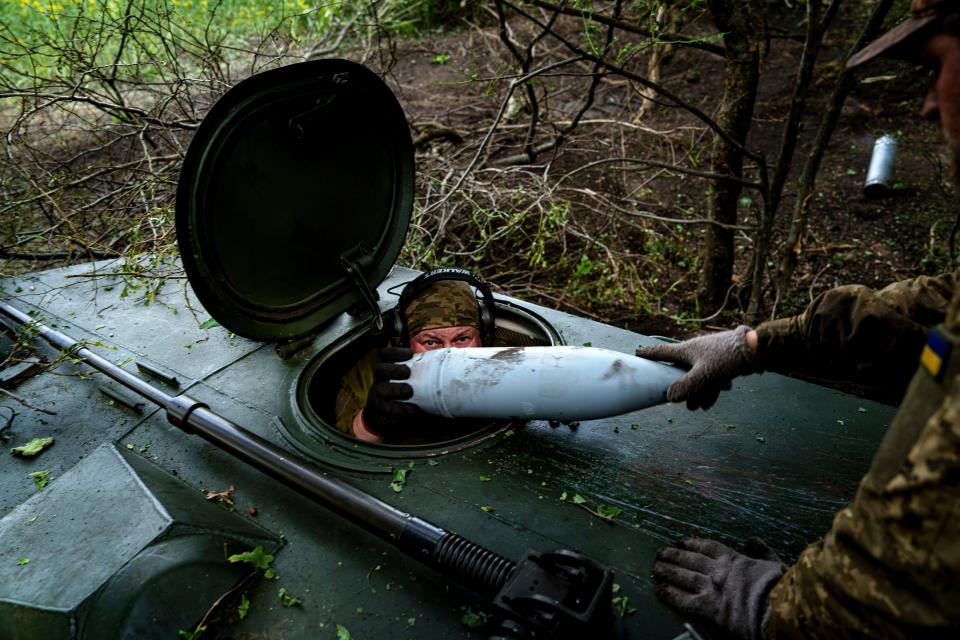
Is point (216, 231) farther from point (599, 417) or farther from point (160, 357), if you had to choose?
point (599, 417)

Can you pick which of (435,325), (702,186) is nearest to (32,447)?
(435,325)

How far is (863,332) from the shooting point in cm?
175

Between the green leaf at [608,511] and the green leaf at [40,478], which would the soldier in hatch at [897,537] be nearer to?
→ the green leaf at [608,511]

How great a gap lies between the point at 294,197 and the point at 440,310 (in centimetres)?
75

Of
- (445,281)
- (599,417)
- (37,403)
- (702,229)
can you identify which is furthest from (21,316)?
(702,229)

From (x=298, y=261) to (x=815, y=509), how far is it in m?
2.00

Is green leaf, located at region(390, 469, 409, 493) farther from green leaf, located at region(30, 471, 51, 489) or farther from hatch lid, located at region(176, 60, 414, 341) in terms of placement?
green leaf, located at region(30, 471, 51, 489)

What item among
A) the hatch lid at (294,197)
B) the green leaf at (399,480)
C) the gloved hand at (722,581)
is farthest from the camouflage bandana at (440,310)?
the gloved hand at (722,581)

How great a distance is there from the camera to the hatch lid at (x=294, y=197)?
6.42 ft

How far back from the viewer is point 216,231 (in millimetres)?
2016

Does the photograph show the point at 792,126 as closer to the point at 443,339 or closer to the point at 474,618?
the point at 443,339

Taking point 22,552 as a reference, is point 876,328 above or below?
above

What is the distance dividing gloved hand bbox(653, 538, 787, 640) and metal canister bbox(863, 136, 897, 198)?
15.4 ft

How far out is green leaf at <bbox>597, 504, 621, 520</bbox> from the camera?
1.74m
